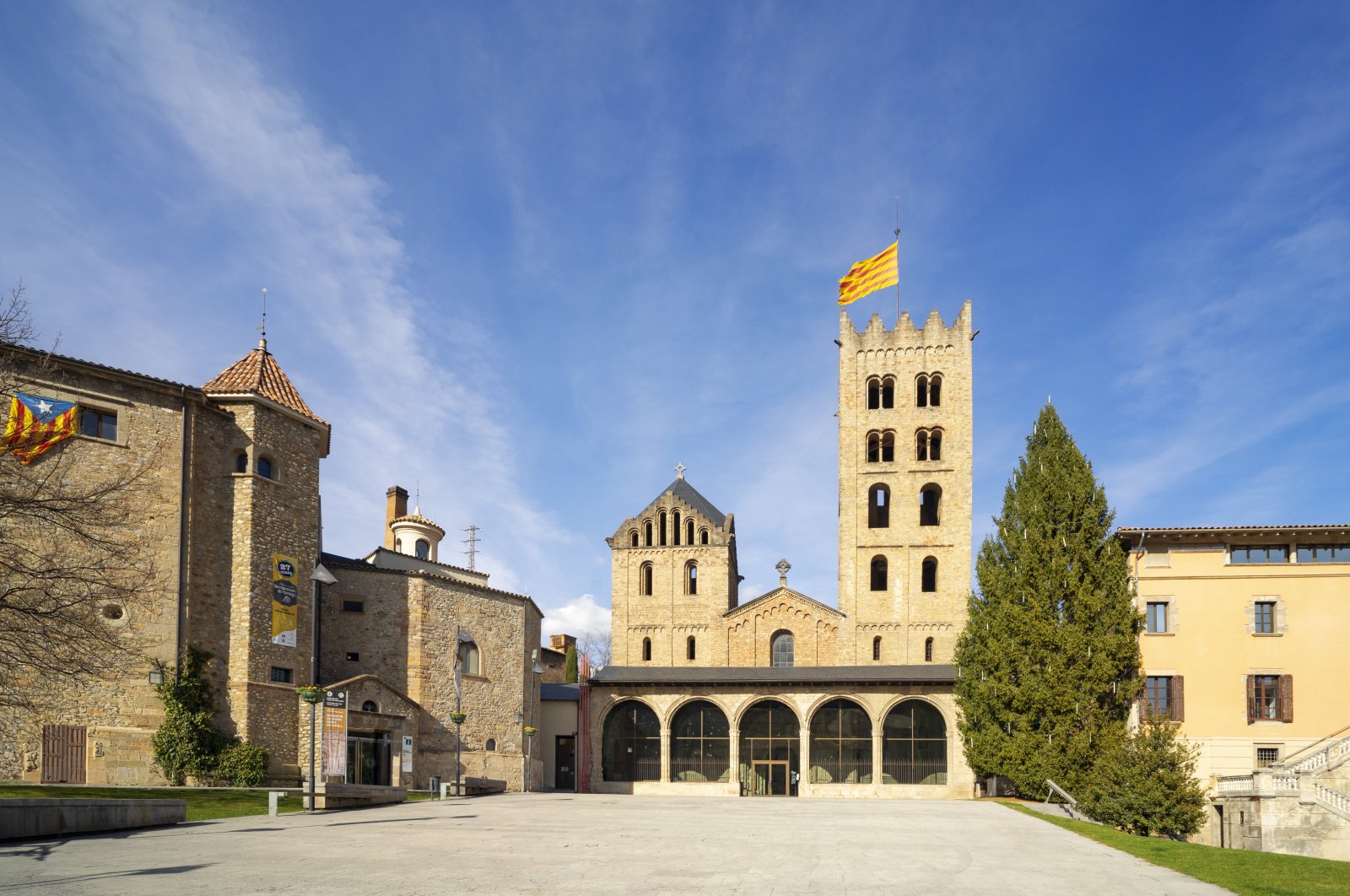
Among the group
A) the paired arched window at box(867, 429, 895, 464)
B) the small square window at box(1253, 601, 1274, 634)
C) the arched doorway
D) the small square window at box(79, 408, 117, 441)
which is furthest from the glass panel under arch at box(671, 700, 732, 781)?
the small square window at box(79, 408, 117, 441)

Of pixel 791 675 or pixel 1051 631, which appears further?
pixel 791 675

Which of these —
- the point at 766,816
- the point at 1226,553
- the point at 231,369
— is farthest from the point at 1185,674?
the point at 231,369

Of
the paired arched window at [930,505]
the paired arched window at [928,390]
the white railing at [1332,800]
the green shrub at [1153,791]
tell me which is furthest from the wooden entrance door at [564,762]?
the white railing at [1332,800]

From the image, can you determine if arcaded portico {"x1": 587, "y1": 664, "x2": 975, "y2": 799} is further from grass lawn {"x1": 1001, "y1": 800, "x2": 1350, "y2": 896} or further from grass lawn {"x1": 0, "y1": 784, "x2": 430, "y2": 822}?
grass lawn {"x1": 0, "y1": 784, "x2": 430, "y2": 822}

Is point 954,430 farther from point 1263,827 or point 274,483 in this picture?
point 274,483

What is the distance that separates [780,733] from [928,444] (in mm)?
17907

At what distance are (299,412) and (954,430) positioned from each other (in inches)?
1329

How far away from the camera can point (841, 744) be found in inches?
1806

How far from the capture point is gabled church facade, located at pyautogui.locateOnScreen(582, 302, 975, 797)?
149 ft

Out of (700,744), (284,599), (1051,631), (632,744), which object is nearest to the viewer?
(284,599)

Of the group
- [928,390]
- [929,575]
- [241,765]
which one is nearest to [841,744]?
[929,575]

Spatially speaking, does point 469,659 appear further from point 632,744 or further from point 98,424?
point 98,424

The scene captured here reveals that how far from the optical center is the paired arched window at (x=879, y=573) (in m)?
54.3

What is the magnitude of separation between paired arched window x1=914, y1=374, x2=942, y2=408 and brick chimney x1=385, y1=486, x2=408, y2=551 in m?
28.9
